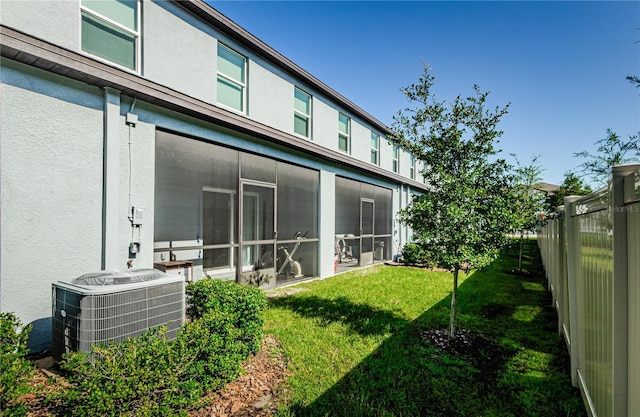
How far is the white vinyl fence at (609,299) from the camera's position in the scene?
1766 millimetres

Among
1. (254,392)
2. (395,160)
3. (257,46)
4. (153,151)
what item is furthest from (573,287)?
(395,160)

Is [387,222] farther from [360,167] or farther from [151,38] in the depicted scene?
[151,38]

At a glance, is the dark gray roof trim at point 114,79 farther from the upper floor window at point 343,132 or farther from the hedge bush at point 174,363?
the upper floor window at point 343,132

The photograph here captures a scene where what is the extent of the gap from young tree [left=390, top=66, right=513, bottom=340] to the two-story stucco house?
165 inches

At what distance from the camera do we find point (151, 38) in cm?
561

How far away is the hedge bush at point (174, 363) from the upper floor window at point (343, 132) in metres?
8.39

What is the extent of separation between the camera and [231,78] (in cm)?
728

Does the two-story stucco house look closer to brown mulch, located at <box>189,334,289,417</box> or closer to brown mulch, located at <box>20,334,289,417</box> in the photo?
brown mulch, located at <box>20,334,289,417</box>

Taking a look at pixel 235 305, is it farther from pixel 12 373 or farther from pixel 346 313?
pixel 346 313

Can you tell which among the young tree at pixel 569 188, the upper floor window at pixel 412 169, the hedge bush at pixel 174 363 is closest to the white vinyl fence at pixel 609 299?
the hedge bush at pixel 174 363

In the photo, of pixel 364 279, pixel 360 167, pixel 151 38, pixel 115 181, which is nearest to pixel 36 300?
pixel 115 181

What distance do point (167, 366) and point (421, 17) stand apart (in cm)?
932

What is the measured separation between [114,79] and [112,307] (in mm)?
3576

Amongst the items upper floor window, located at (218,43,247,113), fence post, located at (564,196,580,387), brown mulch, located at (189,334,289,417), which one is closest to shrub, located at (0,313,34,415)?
brown mulch, located at (189,334,289,417)
